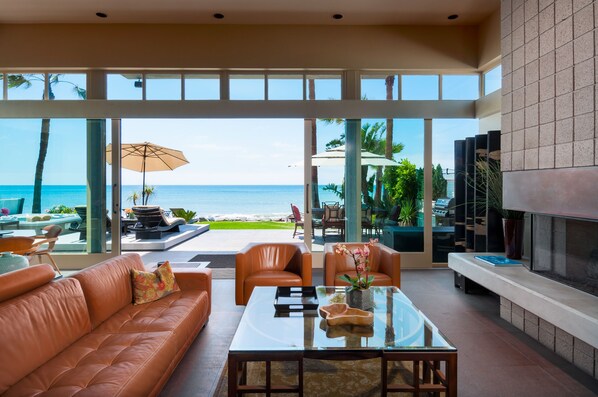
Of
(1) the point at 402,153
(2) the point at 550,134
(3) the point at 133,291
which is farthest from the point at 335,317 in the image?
(1) the point at 402,153

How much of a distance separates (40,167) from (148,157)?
363 centimetres

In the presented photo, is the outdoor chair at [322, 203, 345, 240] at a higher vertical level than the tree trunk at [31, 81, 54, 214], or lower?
lower

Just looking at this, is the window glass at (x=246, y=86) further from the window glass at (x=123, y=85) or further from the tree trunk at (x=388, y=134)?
the tree trunk at (x=388, y=134)

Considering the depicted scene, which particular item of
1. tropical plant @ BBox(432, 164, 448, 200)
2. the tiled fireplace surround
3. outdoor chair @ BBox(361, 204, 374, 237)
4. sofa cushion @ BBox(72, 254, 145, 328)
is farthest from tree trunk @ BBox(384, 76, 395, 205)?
sofa cushion @ BBox(72, 254, 145, 328)

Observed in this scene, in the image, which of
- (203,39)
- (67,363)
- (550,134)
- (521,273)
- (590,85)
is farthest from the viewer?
(203,39)

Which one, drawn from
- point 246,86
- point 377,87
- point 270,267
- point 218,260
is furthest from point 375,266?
point 246,86

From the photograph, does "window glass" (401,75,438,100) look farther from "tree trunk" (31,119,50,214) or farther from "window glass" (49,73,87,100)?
"tree trunk" (31,119,50,214)

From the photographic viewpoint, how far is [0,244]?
4.61 metres

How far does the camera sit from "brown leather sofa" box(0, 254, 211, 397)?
175 cm

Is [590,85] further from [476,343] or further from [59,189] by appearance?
[59,189]

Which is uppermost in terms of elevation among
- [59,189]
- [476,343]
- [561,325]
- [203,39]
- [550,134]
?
[203,39]

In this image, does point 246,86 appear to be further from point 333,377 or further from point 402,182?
point 333,377

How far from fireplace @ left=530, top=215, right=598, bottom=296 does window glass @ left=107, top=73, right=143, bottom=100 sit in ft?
19.7

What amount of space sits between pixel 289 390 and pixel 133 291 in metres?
1.75
